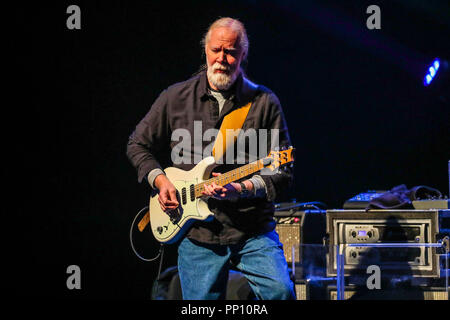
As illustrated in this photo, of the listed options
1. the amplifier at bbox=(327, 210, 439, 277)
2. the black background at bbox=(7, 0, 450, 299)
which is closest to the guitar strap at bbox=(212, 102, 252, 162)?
the amplifier at bbox=(327, 210, 439, 277)

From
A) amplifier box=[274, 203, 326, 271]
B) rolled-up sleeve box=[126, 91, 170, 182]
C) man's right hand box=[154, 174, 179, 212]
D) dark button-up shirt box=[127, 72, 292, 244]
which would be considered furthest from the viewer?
amplifier box=[274, 203, 326, 271]

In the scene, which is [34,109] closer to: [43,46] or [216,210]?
[43,46]

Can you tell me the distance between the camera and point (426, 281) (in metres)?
3.69

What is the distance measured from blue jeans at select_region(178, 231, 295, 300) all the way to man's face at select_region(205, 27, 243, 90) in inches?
32.8

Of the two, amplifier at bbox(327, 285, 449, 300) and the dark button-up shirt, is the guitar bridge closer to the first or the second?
the dark button-up shirt

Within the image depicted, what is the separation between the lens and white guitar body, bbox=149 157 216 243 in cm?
283

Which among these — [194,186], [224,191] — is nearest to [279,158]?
[224,191]

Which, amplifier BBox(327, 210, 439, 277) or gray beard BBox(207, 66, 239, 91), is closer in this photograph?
gray beard BBox(207, 66, 239, 91)

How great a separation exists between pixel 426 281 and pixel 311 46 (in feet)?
8.32

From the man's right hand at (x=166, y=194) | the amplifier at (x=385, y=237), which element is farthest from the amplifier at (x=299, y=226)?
the man's right hand at (x=166, y=194)

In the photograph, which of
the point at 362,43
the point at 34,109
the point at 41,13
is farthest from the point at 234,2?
the point at 34,109

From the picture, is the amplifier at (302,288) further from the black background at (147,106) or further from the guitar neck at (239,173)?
the black background at (147,106)

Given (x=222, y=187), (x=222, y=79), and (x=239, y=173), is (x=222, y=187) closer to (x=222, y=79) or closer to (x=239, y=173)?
(x=239, y=173)

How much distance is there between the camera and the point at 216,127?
289 centimetres
